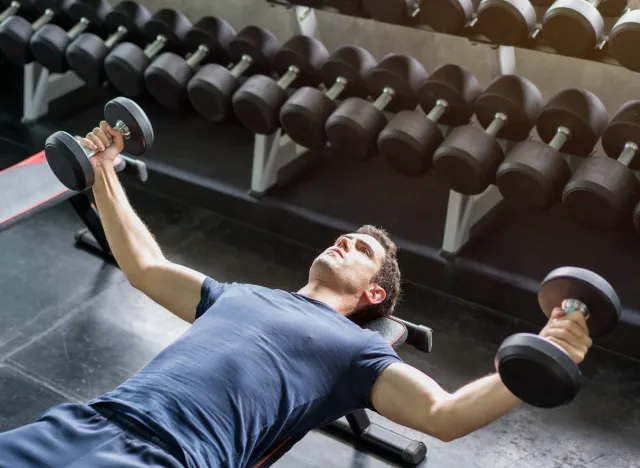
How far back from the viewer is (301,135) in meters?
3.36

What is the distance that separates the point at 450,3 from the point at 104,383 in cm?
166

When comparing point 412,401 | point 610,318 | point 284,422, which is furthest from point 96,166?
point 610,318

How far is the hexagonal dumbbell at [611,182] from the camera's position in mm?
2756

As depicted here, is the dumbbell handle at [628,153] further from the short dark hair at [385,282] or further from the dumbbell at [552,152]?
the short dark hair at [385,282]

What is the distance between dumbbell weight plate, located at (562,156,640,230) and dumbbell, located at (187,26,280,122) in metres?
1.39

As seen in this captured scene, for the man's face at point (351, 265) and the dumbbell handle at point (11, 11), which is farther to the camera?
the dumbbell handle at point (11, 11)

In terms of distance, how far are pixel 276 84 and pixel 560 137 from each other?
3.67 ft

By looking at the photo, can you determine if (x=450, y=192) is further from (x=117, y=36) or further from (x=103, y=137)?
(x=117, y=36)

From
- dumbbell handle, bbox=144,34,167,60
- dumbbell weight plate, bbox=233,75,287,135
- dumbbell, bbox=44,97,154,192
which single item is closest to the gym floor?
dumbbell weight plate, bbox=233,75,287,135

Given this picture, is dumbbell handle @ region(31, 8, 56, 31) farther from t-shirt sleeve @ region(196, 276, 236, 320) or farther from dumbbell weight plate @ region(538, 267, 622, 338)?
dumbbell weight plate @ region(538, 267, 622, 338)

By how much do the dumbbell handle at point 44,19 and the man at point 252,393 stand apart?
92.0 inches

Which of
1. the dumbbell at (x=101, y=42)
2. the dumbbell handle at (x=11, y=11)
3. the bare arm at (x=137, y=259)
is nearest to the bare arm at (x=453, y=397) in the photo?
the bare arm at (x=137, y=259)

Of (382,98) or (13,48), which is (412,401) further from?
(13,48)

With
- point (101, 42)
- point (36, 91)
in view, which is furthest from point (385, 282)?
point (36, 91)
